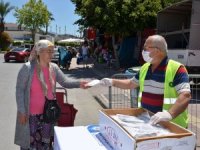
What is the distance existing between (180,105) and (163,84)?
33 cm

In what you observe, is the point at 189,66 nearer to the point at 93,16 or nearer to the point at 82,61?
the point at 93,16

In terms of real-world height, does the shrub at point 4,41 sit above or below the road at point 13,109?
above

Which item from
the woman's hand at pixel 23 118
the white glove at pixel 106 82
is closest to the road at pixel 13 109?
the woman's hand at pixel 23 118

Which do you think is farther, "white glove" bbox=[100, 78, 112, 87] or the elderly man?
"white glove" bbox=[100, 78, 112, 87]

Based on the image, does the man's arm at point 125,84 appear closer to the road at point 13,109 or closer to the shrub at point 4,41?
the road at point 13,109

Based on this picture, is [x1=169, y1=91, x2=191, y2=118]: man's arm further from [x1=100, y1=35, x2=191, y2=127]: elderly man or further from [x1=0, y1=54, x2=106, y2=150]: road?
[x1=0, y1=54, x2=106, y2=150]: road

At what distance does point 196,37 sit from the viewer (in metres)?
12.8

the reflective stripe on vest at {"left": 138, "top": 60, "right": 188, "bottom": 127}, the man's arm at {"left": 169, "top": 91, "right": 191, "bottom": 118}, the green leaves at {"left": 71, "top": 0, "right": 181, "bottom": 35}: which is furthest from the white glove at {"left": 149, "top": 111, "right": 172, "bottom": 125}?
the green leaves at {"left": 71, "top": 0, "right": 181, "bottom": 35}

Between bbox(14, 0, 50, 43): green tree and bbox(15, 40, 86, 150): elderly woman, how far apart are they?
220ft

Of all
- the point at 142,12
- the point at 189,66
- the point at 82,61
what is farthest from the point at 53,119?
the point at 82,61

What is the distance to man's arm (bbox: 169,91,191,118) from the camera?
3.30m

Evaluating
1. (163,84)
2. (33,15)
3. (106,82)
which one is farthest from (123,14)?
(33,15)

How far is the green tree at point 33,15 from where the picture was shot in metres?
70.1

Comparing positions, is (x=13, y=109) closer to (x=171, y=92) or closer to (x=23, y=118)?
(x=23, y=118)
